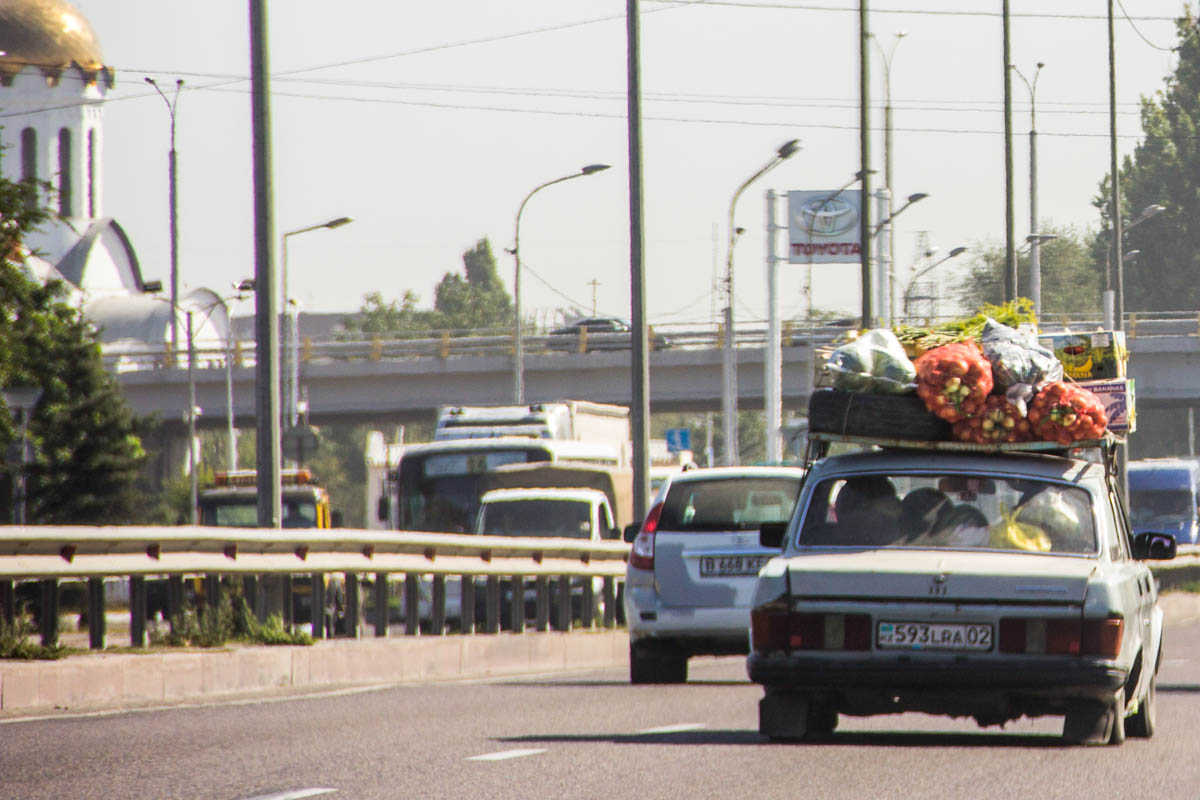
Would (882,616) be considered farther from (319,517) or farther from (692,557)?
(319,517)

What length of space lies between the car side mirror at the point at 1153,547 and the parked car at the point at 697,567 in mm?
5581

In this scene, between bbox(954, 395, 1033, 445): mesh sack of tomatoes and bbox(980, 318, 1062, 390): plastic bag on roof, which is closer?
bbox(954, 395, 1033, 445): mesh sack of tomatoes

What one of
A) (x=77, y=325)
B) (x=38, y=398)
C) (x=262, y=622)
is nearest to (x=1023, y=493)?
(x=262, y=622)

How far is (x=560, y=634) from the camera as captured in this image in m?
22.5

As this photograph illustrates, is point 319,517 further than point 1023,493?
Yes

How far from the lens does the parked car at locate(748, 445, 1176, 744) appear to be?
10.8 meters

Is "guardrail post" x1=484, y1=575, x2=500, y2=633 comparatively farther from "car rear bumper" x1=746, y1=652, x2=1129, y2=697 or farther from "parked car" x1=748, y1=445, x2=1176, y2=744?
"car rear bumper" x1=746, y1=652, x2=1129, y2=697

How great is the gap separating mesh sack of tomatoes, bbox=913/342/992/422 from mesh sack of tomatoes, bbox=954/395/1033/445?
39mm

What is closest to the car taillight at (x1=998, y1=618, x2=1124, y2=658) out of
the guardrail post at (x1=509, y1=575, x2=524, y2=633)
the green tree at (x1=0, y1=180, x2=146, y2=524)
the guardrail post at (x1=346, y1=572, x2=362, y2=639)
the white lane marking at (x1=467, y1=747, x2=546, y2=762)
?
the white lane marking at (x1=467, y1=747, x2=546, y2=762)

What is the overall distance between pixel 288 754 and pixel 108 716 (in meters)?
2.71

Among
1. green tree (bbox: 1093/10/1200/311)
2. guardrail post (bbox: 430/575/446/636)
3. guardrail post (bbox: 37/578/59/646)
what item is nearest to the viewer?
guardrail post (bbox: 37/578/59/646)

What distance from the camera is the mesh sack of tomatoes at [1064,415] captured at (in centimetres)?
1169

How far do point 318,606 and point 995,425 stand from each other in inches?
326

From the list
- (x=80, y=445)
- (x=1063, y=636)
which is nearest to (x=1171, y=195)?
(x=80, y=445)
